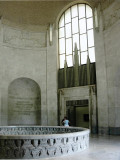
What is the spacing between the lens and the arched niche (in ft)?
60.2

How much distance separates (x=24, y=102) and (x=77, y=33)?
7.98 metres

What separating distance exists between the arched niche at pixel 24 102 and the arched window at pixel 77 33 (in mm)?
3632

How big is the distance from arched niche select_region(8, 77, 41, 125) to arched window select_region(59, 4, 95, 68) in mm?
3632

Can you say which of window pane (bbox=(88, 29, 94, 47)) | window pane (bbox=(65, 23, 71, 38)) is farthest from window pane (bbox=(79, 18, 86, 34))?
window pane (bbox=(65, 23, 71, 38))

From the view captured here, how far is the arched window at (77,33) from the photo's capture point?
17734mm

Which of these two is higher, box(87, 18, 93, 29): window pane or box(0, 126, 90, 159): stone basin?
box(87, 18, 93, 29): window pane

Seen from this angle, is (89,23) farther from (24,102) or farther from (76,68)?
(24,102)

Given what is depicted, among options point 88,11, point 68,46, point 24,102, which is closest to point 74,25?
point 88,11

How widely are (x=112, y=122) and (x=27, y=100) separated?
8259 millimetres

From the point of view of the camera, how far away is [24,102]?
19.1 m

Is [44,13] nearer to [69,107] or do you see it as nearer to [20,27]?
[20,27]

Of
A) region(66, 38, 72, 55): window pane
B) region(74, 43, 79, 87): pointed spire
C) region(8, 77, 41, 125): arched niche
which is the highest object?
region(66, 38, 72, 55): window pane

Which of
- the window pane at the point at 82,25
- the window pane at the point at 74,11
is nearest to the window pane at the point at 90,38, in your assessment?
the window pane at the point at 82,25

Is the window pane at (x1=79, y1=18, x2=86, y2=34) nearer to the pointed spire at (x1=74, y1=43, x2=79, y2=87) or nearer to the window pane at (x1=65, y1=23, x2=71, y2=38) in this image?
the window pane at (x1=65, y1=23, x2=71, y2=38)
